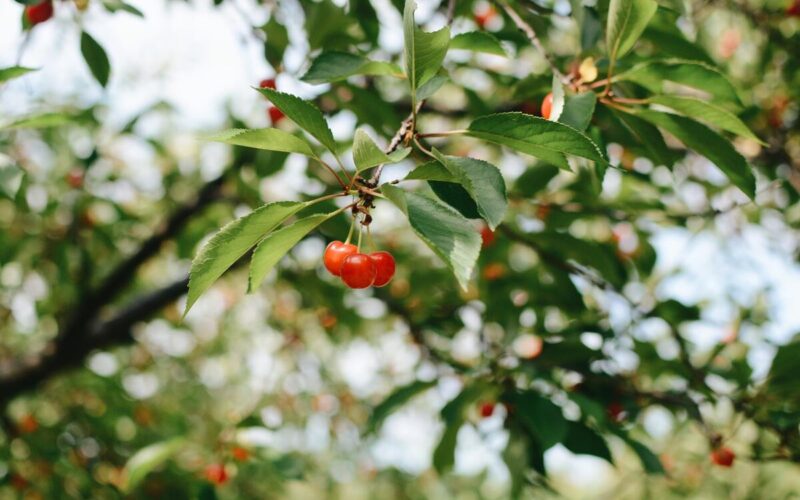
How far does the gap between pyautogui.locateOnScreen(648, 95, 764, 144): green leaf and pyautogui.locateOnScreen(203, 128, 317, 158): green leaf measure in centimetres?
72

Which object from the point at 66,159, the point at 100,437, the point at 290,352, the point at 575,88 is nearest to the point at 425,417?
the point at 290,352

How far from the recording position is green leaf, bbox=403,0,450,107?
105cm

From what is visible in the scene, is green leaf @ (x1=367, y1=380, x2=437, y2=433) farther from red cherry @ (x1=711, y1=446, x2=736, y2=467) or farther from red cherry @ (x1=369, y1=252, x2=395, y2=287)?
red cherry @ (x1=711, y1=446, x2=736, y2=467)

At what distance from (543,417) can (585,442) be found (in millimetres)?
200

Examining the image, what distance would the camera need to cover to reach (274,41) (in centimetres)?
191

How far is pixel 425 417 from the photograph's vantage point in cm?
479

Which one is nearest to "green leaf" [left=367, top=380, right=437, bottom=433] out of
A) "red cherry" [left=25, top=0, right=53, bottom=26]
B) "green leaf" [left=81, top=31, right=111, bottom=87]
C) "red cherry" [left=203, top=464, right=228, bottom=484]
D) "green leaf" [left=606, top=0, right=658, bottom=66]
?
"red cherry" [left=203, top=464, right=228, bottom=484]

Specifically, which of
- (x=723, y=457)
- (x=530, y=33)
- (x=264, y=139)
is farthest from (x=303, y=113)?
(x=723, y=457)

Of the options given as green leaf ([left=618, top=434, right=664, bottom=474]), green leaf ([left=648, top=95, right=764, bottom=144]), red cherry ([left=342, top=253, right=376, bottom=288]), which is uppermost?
green leaf ([left=648, top=95, right=764, bottom=144])

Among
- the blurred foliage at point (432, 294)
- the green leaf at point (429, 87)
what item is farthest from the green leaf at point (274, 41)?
the green leaf at point (429, 87)

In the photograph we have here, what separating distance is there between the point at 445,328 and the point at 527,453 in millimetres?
717

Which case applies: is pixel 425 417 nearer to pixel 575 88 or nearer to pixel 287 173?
pixel 287 173

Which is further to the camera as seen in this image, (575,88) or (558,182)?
(558,182)

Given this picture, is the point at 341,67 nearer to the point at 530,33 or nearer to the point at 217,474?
the point at 530,33
